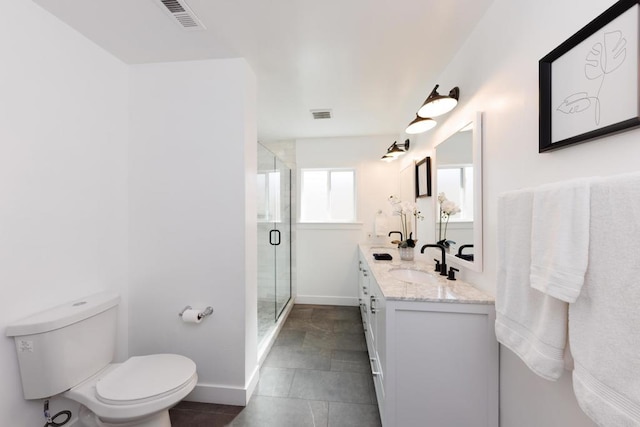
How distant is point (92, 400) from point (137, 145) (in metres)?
1.53

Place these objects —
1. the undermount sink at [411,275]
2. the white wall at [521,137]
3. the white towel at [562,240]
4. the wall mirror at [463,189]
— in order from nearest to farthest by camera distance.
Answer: the white towel at [562,240], the white wall at [521,137], the wall mirror at [463,189], the undermount sink at [411,275]

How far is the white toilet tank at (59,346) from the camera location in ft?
3.67

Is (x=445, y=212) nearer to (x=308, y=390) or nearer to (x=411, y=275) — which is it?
(x=411, y=275)

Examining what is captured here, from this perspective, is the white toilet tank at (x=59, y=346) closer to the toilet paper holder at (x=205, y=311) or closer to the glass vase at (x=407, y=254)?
the toilet paper holder at (x=205, y=311)

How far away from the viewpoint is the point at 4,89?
109cm

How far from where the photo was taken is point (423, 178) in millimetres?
2268

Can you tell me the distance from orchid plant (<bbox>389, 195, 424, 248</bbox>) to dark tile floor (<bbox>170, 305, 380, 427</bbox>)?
1.11 metres

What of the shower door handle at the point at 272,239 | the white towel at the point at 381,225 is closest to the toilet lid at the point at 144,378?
the shower door handle at the point at 272,239

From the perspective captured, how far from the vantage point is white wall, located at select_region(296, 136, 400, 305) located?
3373mm

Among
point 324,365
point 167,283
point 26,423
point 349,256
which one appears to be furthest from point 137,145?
point 349,256

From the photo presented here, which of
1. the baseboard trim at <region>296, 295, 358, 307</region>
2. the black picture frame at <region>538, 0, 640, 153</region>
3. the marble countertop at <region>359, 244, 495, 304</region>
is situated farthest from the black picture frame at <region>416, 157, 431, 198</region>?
the baseboard trim at <region>296, 295, 358, 307</region>

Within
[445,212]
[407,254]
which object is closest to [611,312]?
[445,212]

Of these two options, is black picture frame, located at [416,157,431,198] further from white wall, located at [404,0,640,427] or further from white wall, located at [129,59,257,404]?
white wall, located at [129,59,257,404]

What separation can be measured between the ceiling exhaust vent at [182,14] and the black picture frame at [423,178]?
194 centimetres
